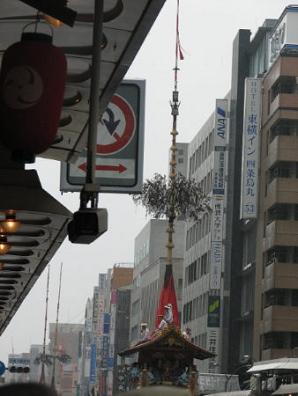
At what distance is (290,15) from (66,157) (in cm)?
6689

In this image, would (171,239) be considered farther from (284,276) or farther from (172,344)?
(284,276)

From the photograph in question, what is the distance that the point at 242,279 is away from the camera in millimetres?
90375

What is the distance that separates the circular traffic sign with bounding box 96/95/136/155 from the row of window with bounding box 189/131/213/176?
79.0 metres

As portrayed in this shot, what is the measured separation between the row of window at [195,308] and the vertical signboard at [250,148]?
1397cm

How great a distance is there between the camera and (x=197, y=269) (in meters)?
103

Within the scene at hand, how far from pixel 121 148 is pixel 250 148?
211ft

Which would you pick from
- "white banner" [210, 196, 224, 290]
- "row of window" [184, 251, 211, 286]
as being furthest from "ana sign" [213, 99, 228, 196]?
"row of window" [184, 251, 211, 286]

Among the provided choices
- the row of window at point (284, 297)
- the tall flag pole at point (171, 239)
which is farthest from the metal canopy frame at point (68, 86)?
the row of window at point (284, 297)

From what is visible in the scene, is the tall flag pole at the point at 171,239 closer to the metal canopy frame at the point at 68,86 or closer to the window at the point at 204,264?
the metal canopy frame at the point at 68,86

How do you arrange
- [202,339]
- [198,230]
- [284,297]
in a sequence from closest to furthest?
1. [284,297]
2. [202,339]
3. [198,230]

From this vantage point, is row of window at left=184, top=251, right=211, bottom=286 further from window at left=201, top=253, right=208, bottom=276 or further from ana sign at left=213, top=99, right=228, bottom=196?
ana sign at left=213, top=99, right=228, bottom=196

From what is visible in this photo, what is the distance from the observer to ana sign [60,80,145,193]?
17.6 metres

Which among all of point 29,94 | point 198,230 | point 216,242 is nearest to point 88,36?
point 29,94

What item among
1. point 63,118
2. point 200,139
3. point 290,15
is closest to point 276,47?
point 290,15
